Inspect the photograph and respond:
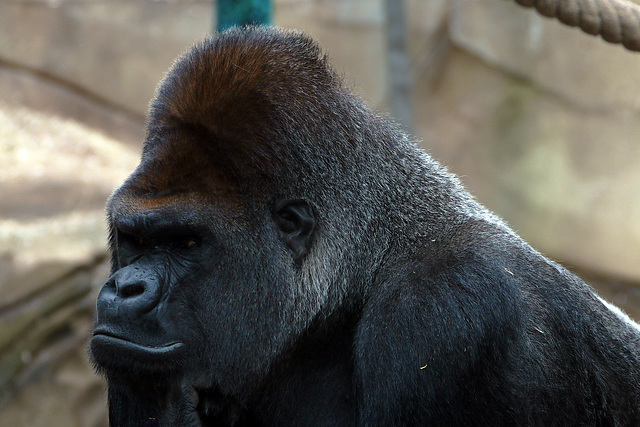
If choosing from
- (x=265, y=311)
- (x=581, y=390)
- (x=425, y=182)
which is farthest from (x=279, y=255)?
(x=581, y=390)

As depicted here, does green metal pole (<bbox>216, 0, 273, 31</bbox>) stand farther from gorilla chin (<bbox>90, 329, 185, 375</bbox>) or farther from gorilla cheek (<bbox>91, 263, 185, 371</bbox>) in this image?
gorilla chin (<bbox>90, 329, 185, 375</bbox>)

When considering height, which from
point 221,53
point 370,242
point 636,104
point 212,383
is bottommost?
point 212,383

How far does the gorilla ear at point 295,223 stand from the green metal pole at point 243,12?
1697 mm

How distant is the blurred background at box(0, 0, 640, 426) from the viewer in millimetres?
8062

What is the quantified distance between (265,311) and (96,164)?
5.84 meters

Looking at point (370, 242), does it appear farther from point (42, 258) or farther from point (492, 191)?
point (492, 191)

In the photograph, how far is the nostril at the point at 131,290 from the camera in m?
2.69

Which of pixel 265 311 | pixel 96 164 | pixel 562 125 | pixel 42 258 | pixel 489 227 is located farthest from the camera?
pixel 562 125

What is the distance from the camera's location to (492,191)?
29.8 feet

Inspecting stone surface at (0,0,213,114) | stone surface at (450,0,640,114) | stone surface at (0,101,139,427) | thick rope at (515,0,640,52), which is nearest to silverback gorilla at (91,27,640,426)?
thick rope at (515,0,640,52)

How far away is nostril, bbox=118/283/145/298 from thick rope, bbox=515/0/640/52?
94.6 inches

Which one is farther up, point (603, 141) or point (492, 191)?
point (603, 141)

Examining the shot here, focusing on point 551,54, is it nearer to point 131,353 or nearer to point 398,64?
point 398,64

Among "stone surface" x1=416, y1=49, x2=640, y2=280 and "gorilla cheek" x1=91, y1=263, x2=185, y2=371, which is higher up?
"stone surface" x1=416, y1=49, x2=640, y2=280
